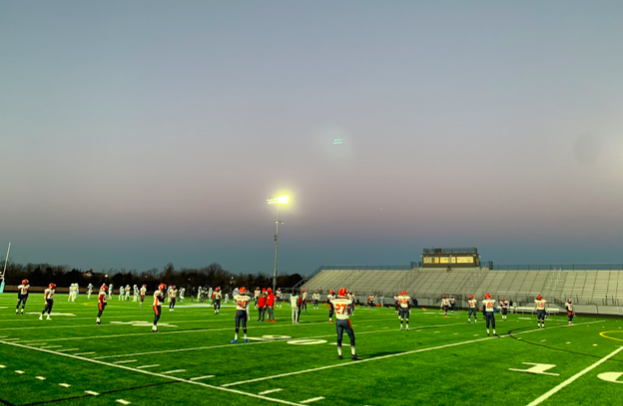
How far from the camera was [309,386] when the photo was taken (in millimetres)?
9328

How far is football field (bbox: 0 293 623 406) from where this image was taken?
8430mm

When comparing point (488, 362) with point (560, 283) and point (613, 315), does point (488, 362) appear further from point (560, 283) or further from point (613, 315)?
point (560, 283)

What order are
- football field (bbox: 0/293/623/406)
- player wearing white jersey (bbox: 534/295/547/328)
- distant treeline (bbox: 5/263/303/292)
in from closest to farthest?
1. football field (bbox: 0/293/623/406)
2. player wearing white jersey (bbox: 534/295/547/328)
3. distant treeline (bbox: 5/263/303/292)

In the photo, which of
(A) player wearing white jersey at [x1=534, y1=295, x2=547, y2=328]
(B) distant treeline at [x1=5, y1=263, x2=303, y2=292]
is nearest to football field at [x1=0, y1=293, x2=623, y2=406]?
(A) player wearing white jersey at [x1=534, y1=295, x2=547, y2=328]

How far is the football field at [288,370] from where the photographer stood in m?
8.43

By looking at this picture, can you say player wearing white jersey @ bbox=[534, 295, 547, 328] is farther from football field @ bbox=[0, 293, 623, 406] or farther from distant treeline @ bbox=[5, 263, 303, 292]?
distant treeline @ bbox=[5, 263, 303, 292]

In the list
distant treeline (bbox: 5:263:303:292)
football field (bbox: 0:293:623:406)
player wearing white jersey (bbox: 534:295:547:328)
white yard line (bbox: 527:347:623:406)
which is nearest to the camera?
football field (bbox: 0:293:623:406)

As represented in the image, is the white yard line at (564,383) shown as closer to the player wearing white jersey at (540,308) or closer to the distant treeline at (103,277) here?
the player wearing white jersey at (540,308)

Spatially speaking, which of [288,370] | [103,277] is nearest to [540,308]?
[288,370]

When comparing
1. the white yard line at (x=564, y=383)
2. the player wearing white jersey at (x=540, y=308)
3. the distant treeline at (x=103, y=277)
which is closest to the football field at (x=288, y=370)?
the white yard line at (x=564, y=383)

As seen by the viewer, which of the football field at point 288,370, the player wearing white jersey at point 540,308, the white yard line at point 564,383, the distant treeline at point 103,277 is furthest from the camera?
the distant treeline at point 103,277

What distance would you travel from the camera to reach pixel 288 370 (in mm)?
10961

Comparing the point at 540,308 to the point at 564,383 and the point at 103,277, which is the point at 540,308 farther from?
the point at 103,277

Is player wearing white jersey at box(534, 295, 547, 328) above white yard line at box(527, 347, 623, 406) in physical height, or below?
above
